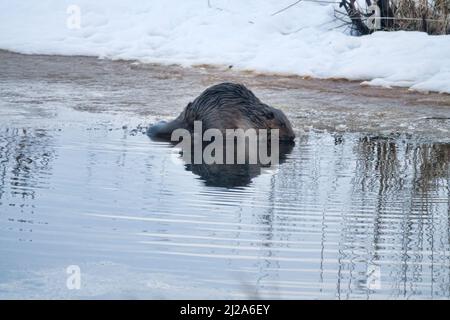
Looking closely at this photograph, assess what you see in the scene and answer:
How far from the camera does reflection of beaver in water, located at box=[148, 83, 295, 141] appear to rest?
858 centimetres

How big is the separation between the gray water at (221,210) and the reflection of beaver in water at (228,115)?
206 mm

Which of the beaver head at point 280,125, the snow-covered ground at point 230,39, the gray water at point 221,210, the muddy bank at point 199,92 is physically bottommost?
the gray water at point 221,210

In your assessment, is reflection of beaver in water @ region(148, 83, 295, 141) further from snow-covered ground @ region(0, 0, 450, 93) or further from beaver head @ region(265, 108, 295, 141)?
snow-covered ground @ region(0, 0, 450, 93)

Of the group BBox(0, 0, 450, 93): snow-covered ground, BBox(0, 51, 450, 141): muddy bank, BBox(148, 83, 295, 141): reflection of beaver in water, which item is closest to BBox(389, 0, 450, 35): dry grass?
BBox(0, 0, 450, 93): snow-covered ground

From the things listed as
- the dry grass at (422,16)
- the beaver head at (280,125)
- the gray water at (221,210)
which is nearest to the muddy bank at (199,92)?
the gray water at (221,210)

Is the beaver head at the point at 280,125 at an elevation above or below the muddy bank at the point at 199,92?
below

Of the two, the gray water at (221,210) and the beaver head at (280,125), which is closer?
the gray water at (221,210)

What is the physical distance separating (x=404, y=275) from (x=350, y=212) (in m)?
1.26

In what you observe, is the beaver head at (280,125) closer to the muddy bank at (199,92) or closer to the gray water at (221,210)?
the gray water at (221,210)

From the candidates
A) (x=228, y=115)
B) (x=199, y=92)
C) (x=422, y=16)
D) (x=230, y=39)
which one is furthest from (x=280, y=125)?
(x=422, y=16)

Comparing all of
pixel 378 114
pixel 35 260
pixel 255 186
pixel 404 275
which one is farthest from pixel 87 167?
pixel 378 114

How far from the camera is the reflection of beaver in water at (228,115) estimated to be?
8578mm

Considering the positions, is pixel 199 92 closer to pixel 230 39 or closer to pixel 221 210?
pixel 230 39

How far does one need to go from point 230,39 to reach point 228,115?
19.6ft
